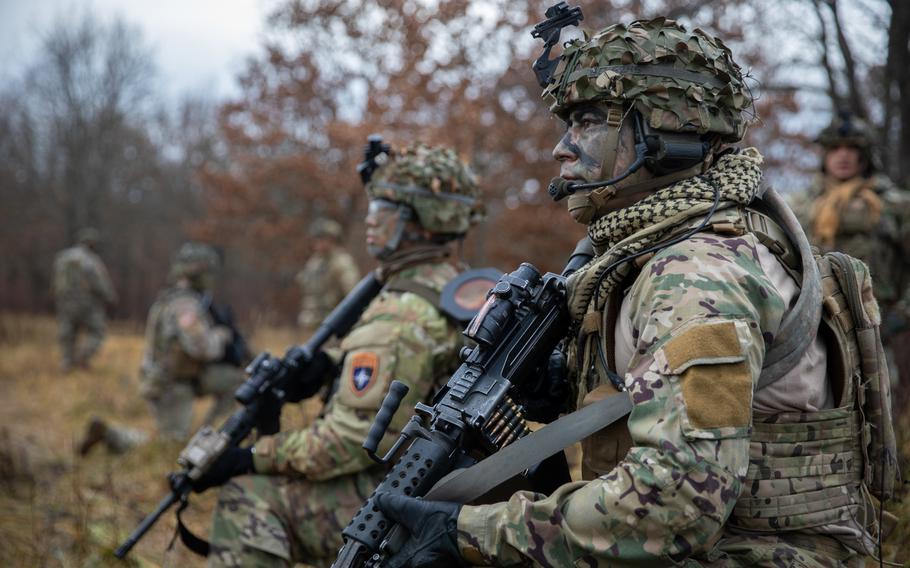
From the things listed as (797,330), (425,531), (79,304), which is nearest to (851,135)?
(797,330)

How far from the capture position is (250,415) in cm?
364

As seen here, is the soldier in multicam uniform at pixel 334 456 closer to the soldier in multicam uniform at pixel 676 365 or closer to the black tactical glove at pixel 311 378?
the black tactical glove at pixel 311 378

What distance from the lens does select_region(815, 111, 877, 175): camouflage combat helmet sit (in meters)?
5.32

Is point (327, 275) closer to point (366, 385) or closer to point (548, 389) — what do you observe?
point (366, 385)

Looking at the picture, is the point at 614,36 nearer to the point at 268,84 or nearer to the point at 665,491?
the point at 665,491

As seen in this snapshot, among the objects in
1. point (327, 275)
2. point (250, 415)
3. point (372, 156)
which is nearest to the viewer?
point (250, 415)

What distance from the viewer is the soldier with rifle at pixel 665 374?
65.9 inches

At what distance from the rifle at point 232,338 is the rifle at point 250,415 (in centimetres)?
393

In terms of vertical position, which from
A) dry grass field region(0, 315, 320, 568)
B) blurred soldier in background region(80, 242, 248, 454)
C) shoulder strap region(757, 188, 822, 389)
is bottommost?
dry grass field region(0, 315, 320, 568)

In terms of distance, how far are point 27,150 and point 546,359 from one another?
97.4 feet

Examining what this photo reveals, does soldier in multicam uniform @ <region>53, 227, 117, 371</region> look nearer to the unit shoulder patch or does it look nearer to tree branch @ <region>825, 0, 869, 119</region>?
the unit shoulder patch

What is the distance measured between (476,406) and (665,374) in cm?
56

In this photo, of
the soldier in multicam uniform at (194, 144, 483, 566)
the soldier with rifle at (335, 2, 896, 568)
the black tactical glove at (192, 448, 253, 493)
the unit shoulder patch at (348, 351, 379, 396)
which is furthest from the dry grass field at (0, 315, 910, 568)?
the soldier with rifle at (335, 2, 896, 568)

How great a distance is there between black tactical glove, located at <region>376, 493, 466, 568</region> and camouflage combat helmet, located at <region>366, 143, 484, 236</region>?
2088 millimetres
